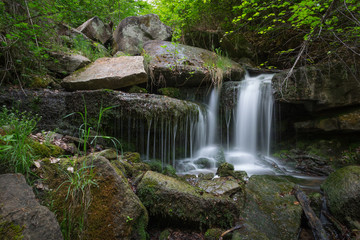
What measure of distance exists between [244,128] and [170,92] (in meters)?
3.01

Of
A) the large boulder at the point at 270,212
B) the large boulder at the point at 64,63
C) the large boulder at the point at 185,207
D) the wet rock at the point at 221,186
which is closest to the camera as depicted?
the large boulder at the point at 185,207

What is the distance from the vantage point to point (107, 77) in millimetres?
4742

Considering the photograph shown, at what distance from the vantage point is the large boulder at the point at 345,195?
2.44m

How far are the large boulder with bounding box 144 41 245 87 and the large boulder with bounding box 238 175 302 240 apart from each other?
13.7 feet

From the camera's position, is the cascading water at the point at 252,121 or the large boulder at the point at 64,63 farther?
the cascading water at the point at 252,121

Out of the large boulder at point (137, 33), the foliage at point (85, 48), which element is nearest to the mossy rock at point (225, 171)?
the foliage at point (85, 48)

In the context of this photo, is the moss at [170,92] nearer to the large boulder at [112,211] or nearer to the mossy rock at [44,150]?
the mossy rock at [44,150]

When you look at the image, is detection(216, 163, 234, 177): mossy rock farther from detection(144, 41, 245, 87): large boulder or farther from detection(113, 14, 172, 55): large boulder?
detection(113, 14, 172, 55): large boulder

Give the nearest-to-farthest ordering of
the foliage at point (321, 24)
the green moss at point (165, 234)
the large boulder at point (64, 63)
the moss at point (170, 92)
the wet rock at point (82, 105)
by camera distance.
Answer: the green moss at point (165, 234) → the foliage at point (321, 24) → the wet rock at point (82, 105) → the large boulder at point (64, 63) → the moss at point (170, 92)

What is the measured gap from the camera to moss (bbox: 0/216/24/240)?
1.05 metres

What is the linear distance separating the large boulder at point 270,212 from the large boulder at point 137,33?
6935 mm

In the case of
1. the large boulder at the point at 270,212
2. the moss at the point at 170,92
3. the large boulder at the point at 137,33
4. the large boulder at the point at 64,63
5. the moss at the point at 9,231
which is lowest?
the large boulder at the point at 270,212

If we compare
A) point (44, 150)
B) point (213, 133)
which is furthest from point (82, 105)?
point (213, 133)

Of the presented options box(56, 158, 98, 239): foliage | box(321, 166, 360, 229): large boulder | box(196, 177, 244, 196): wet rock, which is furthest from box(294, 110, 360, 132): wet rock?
A: box(56, 158, 98, 239): foliage
